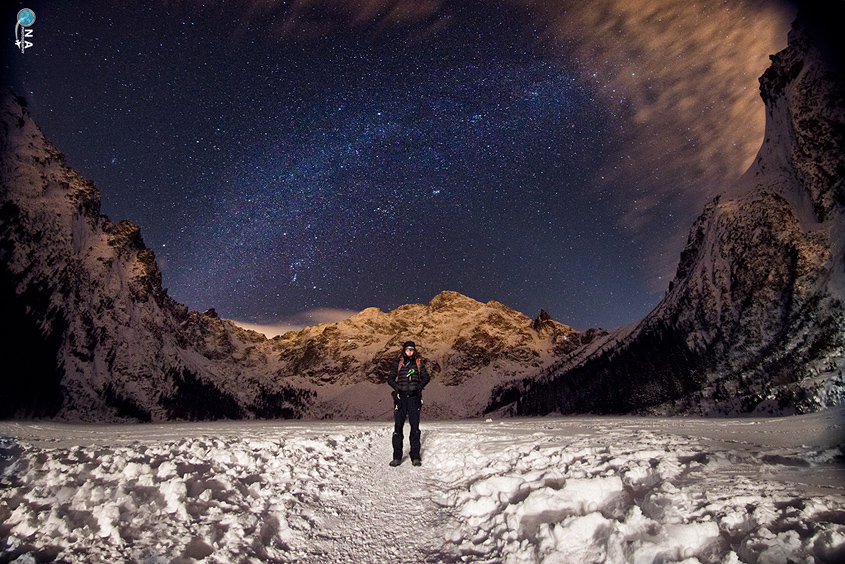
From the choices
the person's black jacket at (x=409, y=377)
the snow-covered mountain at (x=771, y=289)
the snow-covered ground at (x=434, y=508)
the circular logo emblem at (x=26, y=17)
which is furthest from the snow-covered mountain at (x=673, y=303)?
the circular logo emblem at (x=26, y=17)

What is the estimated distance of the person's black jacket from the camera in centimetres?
852

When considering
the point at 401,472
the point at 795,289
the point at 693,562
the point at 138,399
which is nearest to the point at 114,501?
the point at 401,472

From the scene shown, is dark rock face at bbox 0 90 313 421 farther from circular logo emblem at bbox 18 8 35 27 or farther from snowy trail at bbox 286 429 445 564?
snowy trail at bbox 286 429 445 564

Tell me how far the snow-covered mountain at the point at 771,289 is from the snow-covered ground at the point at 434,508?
6218 cm

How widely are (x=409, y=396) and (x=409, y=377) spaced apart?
46 centimetres

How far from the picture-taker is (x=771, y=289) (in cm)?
6619

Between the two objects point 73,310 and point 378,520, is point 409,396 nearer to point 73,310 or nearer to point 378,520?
point 378,520

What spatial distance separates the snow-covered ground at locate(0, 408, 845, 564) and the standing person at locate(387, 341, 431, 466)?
1446 mm

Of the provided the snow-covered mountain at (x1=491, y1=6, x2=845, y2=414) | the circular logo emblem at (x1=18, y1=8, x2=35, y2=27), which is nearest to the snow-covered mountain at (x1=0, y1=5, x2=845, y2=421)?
the snow-covered mountain at (x1=491, y1=6, x2=845, y2=414)

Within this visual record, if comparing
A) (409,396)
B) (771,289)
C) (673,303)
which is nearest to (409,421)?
(409,396)

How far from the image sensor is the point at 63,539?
148 inches

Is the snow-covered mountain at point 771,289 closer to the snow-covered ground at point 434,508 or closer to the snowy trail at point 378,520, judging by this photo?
the snow-covered ground at point 434,508

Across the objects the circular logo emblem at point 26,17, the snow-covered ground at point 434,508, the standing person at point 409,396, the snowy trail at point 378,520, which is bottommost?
the snowy trail at point 378,520

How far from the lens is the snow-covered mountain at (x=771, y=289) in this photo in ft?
177
